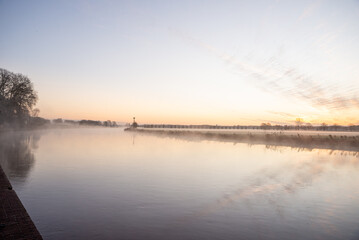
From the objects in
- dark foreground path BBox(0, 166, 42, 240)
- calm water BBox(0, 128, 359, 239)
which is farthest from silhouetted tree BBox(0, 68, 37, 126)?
dark foreground path BBox(0, 166, 42, 240)

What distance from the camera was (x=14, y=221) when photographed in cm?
719

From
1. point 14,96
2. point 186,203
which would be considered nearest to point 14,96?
point 14,96

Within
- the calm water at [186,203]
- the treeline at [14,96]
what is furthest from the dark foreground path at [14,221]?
the treeline at [14,96]

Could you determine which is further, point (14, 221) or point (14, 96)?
point (14, 96)

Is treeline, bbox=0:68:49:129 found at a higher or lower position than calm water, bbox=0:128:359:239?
higher

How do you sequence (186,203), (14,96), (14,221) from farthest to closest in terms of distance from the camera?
(14,96)
(186,203)
(14,221)

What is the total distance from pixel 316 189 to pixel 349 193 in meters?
1.64

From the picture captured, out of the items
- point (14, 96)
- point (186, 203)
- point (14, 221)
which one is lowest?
point (186, 203)

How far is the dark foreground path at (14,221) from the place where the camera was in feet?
20.8

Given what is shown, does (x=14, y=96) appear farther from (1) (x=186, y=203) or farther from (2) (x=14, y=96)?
(1) (x=186, y=203)

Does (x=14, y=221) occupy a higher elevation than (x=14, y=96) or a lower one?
lower

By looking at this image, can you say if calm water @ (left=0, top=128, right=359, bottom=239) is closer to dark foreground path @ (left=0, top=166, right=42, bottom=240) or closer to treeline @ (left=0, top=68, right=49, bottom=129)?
dark foreground path @ (left=0, top=166, right=42, bottom=240)

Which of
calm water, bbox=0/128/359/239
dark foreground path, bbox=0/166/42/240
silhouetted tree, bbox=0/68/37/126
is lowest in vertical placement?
calm water, bbox=0/128/359/239

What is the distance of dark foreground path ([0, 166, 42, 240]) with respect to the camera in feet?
Answer: 20.8
